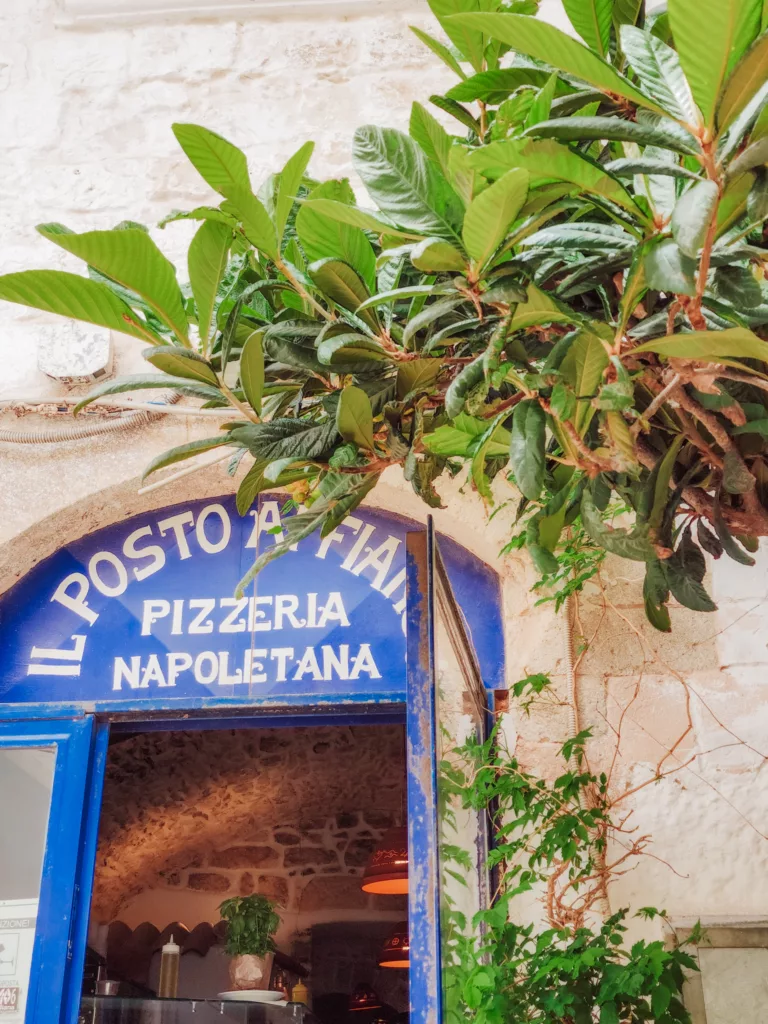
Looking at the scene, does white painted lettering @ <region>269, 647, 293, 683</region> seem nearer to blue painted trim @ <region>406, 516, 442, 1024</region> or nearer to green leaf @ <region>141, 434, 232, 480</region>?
blue painted trim @ <region>406, 516, 442, 1024</region>

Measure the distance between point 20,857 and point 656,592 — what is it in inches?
74.7

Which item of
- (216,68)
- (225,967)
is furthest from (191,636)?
(225,967)

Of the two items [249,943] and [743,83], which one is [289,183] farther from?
[249,943]

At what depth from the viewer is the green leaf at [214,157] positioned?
1131 mm

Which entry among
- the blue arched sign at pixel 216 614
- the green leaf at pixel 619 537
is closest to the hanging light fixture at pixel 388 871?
the blue arched sign at pixel 216 614

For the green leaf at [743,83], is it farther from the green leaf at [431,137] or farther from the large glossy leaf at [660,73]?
the green leaf at [431,137]

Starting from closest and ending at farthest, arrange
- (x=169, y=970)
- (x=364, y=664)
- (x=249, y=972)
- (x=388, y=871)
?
(x=364, y=664) < (x=249, y=972) < (x=169, y=970) < (x=388, y=871)

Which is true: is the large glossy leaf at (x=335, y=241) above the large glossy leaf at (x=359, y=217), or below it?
above

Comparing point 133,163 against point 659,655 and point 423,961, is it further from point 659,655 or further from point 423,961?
point 423,961

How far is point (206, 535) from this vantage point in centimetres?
303

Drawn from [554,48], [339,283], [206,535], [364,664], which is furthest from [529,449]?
[206,535]

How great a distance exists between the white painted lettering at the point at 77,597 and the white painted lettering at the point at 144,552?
0.15 m

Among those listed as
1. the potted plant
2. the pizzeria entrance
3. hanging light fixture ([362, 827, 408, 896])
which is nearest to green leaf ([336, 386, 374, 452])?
the pizzeria entrance

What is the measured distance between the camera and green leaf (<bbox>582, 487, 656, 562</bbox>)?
1.31 meters
